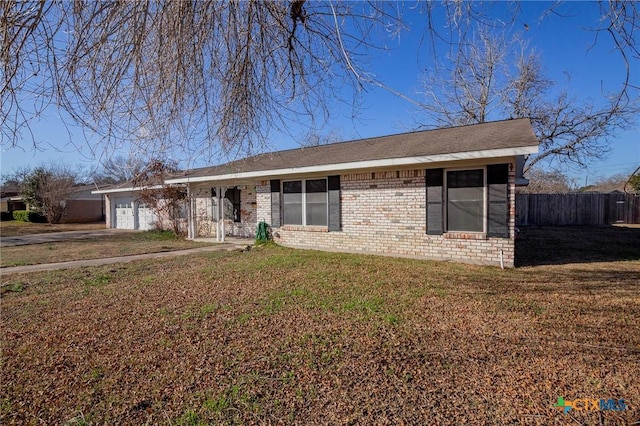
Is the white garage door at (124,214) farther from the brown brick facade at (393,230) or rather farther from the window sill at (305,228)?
the brown brick facade at (393,230)

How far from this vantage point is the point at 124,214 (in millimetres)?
22781

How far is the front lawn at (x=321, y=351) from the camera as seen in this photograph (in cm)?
254

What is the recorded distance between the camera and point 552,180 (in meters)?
30.8

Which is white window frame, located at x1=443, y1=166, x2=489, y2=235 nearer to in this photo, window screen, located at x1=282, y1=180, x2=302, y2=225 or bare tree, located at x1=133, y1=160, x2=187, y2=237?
window screen, located at x1=282, y1=180, x2=302, y2=225

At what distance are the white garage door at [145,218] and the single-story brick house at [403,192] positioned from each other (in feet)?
27.3

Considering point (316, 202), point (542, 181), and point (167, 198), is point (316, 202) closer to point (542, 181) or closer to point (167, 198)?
point (167, 198)

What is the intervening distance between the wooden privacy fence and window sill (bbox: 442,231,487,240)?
14167 mm

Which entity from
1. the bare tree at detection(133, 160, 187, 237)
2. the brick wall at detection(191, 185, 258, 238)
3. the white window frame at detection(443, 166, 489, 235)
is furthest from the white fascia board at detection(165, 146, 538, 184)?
the bare tree at detection(133, 160, 187, 237)

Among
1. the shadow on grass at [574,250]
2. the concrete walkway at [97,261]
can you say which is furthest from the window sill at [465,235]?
the concrete walkway at [97,261]

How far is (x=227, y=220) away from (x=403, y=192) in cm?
839

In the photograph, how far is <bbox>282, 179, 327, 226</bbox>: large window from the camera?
10805 millimetres

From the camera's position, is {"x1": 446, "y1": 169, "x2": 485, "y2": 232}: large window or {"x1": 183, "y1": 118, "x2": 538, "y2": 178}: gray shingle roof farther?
{"x1": 446, "y1": 169, "x2": 485, "y2": 232}: large window

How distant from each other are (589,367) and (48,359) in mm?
5065

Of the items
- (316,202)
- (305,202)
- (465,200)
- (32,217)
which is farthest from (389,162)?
(32,217)
